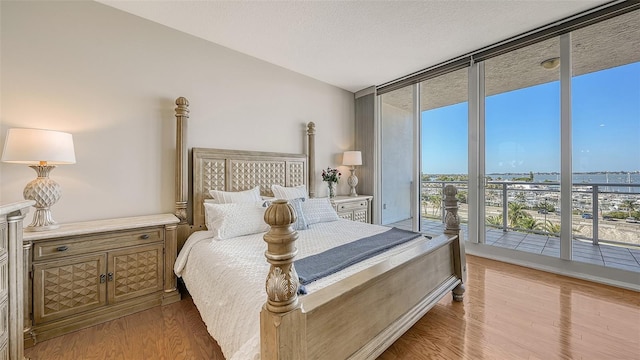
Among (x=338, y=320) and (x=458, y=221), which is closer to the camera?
(x=338, y=320)

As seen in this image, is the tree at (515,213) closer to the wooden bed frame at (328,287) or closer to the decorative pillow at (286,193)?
the wooden bed frame at (328,287)

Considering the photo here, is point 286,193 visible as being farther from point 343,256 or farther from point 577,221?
point 577,221

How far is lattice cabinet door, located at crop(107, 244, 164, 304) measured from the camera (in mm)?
1954

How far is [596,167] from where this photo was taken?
2607 millimetres

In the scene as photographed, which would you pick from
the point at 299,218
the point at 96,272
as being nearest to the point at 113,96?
the point at 96,272

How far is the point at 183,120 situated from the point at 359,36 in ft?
6.88

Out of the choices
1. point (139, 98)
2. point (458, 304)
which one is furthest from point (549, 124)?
point (139, 98)

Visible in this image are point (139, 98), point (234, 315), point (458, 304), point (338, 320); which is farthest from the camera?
point (139, 98)

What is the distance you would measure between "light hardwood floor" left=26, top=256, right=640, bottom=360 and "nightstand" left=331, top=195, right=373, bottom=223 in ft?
6.02

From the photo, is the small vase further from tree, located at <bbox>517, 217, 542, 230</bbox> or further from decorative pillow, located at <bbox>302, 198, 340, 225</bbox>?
tree, located at <bbox>517, 217, 542, 230</bbox>

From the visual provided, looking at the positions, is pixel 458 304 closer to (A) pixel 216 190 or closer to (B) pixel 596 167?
(B) pixel 596 167

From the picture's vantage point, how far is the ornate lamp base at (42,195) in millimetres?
1771

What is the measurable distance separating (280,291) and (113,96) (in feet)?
8.27

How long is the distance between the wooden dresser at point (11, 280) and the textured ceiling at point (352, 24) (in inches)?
79.9
